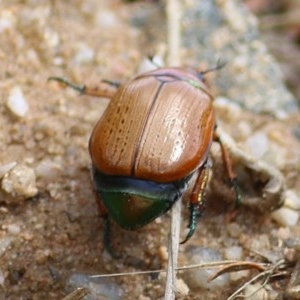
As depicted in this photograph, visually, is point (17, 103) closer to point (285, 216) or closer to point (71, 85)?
point (71, 85)

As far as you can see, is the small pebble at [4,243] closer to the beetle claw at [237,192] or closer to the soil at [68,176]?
the soil at [68,176]

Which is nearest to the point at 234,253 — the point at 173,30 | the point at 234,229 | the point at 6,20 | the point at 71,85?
the point at 234,229

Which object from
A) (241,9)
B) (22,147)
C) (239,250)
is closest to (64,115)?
(22,147)

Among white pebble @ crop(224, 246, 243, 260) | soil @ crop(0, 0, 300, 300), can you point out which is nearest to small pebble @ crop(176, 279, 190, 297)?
soil @ crop(0, 0, 300, 300)

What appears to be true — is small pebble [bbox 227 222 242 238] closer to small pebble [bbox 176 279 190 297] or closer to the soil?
the soil

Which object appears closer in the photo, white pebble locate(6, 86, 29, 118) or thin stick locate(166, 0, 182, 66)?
white pebble locate(6, 86, 29, 118)

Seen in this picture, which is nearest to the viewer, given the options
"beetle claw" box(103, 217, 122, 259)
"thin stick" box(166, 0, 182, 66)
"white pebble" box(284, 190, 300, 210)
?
"beetle claw" box(103, 217, 122, 259)
